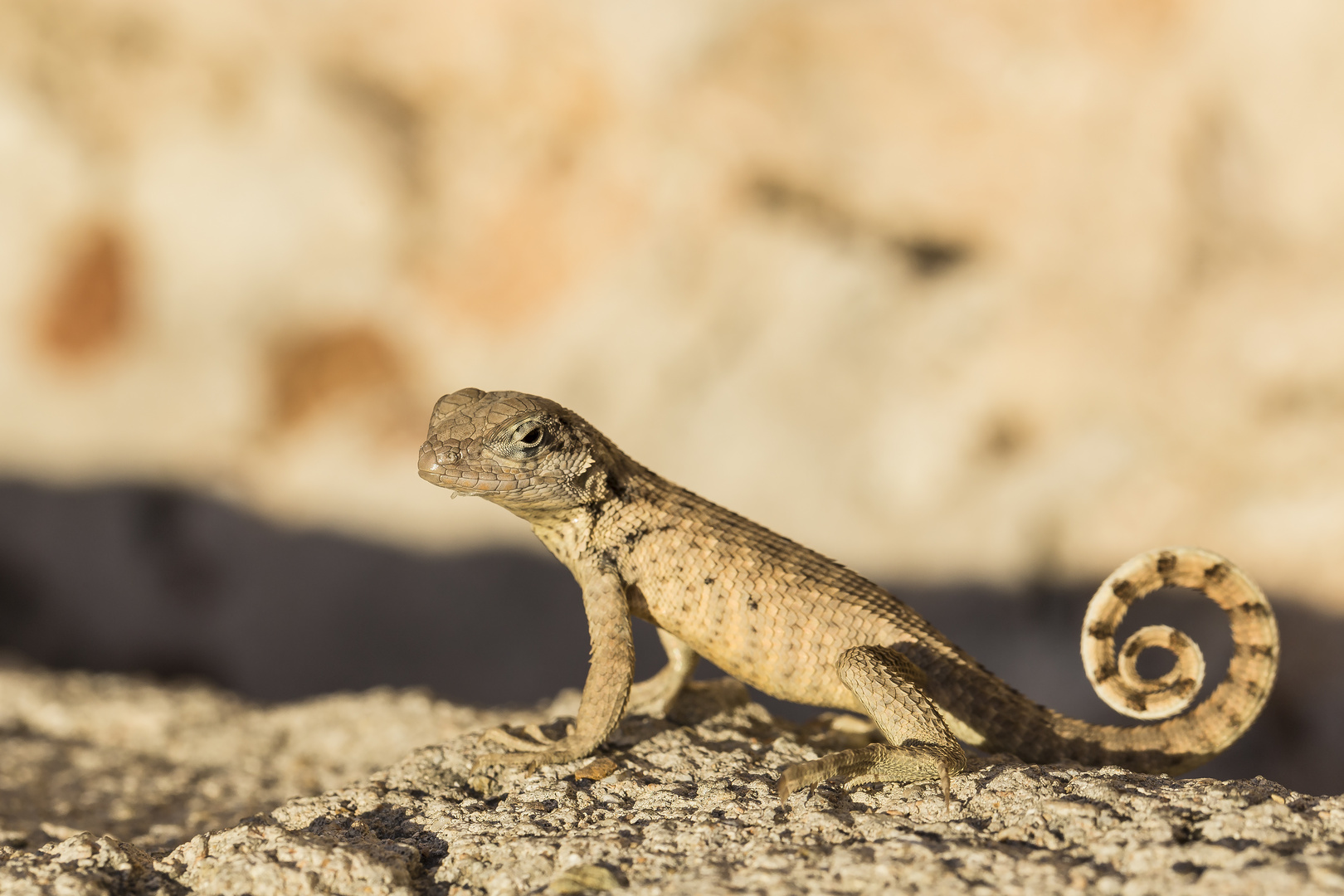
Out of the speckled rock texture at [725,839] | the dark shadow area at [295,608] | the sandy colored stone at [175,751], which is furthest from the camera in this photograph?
the dark shadow area at [295,608]

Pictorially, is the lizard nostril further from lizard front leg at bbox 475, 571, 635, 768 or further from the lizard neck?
lizard front leg at bbox 475, 571, 635, 768

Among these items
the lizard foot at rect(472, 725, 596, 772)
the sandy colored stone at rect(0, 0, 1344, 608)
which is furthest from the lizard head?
the sandy colored stone at rect(0, 0, 1344, 608)

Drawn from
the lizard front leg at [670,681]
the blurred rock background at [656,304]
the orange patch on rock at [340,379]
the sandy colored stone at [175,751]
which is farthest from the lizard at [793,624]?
the orange patch on rock at [340,379]

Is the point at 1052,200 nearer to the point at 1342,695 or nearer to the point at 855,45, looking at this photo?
the point at 855,45

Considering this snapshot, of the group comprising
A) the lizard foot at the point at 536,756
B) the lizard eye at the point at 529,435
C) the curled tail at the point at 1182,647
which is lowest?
the lizard foot at the point at 536,756

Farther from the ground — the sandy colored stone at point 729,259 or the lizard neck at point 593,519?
the sandy colored stone at point 729,259

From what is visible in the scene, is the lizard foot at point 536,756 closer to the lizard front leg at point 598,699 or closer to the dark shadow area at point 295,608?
the lizard front leg at point 598,699
